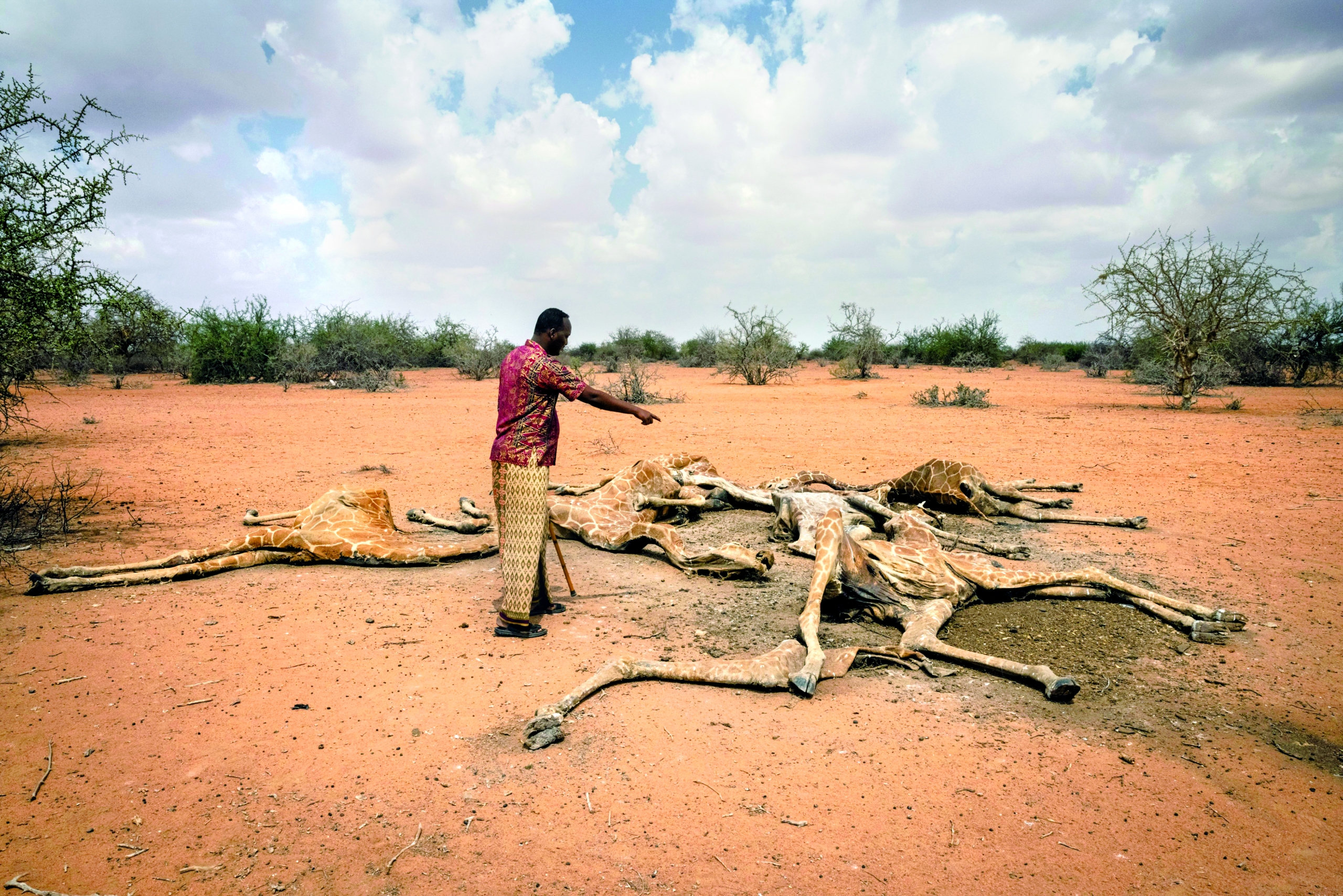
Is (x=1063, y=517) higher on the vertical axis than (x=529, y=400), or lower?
lower

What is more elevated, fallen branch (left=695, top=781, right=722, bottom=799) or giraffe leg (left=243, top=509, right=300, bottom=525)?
giraffe leg (left=243, top=509, right=300, bottom=525)

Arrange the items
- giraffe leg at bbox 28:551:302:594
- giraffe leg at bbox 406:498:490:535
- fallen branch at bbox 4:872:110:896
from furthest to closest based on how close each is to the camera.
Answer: giraffe leg at bbox 406:498:490:535 < giraffe leg at bbox 28:551:302:594 < fallen branch at bbox 4:872:110:896

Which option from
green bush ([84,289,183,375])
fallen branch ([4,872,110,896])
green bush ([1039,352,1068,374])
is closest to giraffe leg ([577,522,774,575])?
fallen branch ([4,872,110,896])

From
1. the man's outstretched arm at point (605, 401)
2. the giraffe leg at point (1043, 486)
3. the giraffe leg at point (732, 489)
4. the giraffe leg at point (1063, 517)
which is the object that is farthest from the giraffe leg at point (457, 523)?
the giraffe leg at point (1043, 486)

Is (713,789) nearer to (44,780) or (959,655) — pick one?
(959,655)

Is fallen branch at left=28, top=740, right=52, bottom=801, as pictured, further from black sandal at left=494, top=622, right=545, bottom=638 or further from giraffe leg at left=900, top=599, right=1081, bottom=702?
giraffe leg at left=900, top=599, right=1081, bottom=702

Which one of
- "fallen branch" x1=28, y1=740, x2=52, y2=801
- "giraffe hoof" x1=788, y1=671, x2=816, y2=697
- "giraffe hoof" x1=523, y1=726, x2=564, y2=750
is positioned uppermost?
"giraffe hoof" x1=788, y1=671, x2=816, y2=697

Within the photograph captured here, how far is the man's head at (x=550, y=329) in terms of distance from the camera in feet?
15.2

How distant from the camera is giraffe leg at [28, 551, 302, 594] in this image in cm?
490

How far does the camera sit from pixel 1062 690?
142 inches

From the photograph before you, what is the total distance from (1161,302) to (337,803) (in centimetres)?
1771

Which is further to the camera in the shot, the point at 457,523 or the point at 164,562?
the point at 457,523

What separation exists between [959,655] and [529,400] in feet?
9.49

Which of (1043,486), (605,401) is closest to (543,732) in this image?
(605,401)
